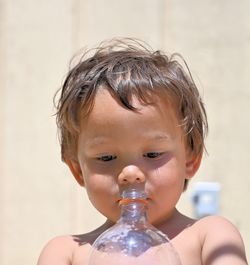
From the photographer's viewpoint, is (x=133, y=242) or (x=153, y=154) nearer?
(x=133, y=242)

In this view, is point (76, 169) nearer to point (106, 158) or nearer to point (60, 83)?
point (106, 158)

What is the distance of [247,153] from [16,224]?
0.78 meters

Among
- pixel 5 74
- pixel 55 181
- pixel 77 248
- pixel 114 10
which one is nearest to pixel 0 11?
pixel 5 74

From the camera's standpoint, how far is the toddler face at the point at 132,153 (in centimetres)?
152

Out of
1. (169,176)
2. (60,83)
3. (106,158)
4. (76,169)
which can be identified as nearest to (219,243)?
(169,176)

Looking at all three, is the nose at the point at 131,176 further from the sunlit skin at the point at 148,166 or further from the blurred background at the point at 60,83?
the blurred background at the point at 60,83

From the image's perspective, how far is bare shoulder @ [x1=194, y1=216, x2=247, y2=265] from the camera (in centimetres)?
149

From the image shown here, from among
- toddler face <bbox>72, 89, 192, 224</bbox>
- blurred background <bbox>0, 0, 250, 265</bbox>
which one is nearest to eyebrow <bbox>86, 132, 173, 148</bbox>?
toddler face <bbox>72, 89, 192, 224</bbox>

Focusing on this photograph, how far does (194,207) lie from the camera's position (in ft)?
8.43

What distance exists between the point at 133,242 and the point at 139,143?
20 centimetres

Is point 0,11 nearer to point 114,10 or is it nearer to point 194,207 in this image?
point 114,10

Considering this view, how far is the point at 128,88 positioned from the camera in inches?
62.2

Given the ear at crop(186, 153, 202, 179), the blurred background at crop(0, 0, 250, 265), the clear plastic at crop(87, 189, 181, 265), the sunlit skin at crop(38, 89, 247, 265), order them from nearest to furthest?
1. the clear plastic at crop(87, 189, 181, 265)
2. the sunlit skin at crop(38, 89, 247, 265)
3. the ear at crop(186, 153, 202, 179)
4. the blurred background at crop(0, 0, 250, 265)

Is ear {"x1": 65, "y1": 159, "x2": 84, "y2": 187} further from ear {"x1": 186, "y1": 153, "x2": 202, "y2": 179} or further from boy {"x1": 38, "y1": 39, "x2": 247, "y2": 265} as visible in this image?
ear {"x1": 186, "y1": 153, "x2": 202, "y2": 179}
